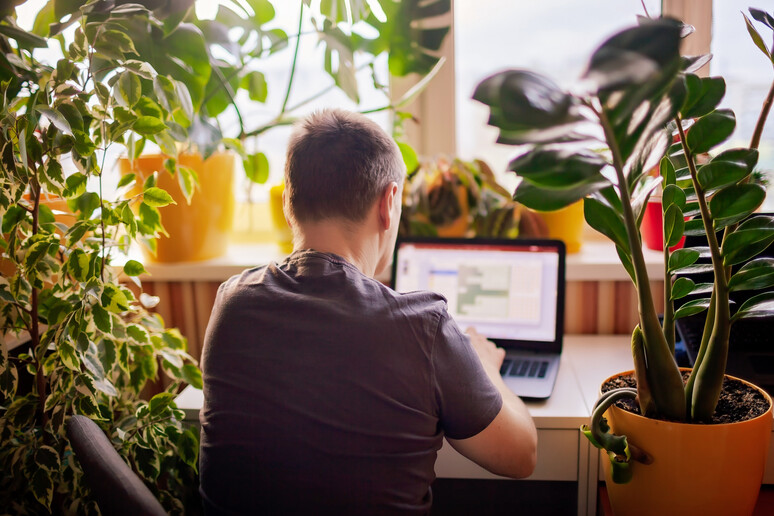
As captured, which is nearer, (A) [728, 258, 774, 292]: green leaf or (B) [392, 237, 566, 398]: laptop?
(A) [728, 258, 774, 292]: green leaf

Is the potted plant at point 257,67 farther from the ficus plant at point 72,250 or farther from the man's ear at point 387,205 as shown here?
the man's ear at point 387,205

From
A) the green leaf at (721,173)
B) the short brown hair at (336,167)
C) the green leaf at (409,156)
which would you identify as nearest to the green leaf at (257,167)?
the green leaf at (409,156)

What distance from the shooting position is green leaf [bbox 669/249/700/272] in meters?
0.92

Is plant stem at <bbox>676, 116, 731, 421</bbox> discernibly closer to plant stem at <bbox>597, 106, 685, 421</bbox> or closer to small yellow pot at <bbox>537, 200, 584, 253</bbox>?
plant stem at <bbox>597, 106, 685, 421</bbox>

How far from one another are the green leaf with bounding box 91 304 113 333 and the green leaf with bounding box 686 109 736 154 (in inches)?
35.3

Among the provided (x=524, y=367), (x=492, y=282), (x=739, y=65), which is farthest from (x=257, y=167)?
(x=739, y=65)

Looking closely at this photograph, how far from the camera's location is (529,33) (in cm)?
178

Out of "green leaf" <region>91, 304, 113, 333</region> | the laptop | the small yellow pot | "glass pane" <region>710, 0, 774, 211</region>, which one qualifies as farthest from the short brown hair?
"glass pane" <region>710, 0, 774, 211</region>

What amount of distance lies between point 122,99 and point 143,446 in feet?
1.90

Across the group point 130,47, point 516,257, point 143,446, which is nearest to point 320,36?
point 130,47

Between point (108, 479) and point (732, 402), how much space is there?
Result: 883 mm

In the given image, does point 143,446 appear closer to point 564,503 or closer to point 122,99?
point 122,99

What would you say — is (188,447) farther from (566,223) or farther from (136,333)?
(566,223)

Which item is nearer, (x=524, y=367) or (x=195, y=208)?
(x=524, y=367)
